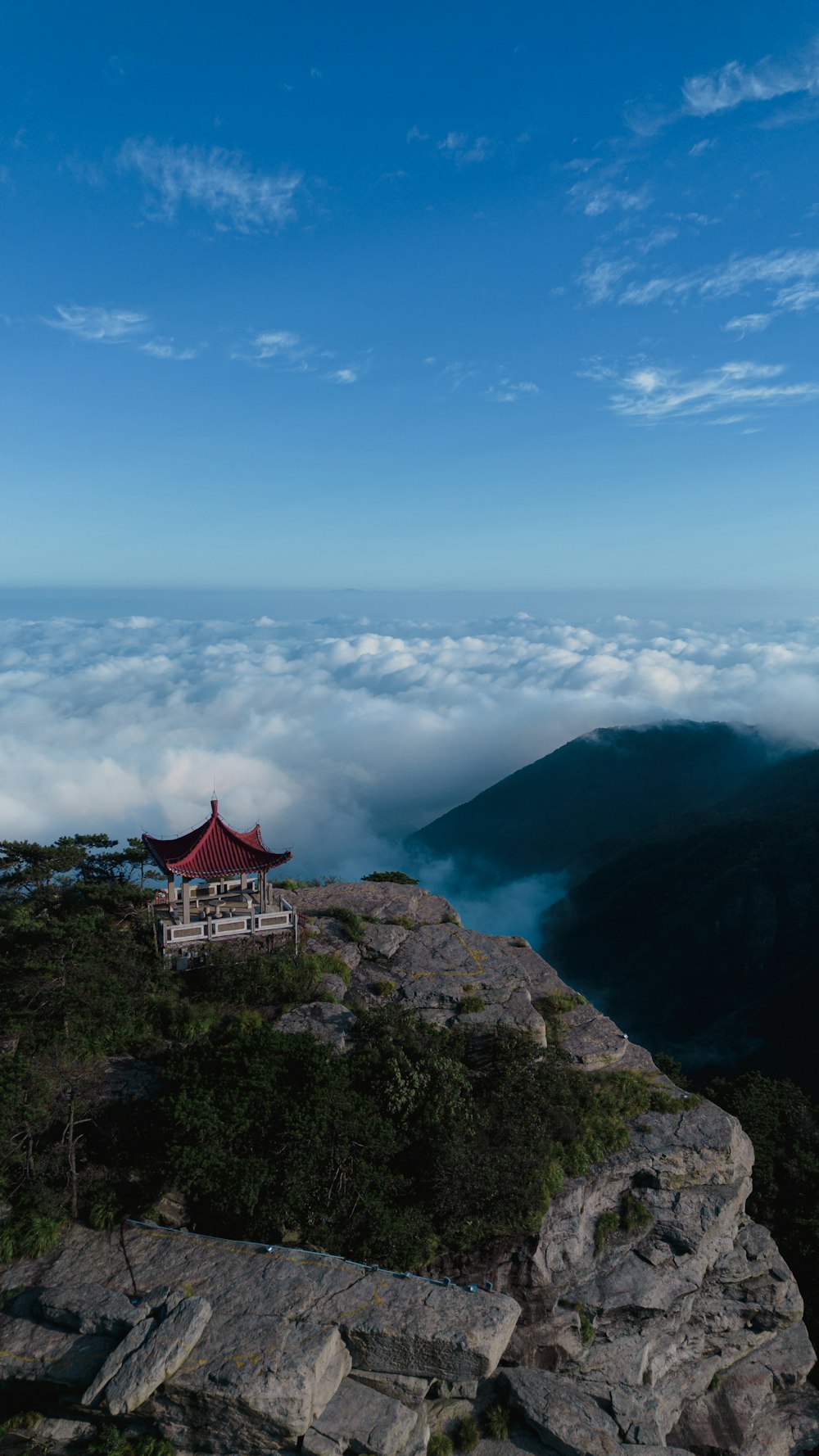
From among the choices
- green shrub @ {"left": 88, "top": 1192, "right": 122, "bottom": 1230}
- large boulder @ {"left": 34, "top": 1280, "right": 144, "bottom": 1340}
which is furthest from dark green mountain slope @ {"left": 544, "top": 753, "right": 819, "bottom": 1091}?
large boulder @ {"left": 34, "top": 1280, "right": 144, "bottom": 1340}

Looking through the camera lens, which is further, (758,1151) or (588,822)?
(588,822)

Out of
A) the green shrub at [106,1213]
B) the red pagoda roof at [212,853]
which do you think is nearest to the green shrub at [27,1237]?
the green shrub at [106,1213]

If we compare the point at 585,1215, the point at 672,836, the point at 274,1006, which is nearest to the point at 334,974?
the point at 274,1006

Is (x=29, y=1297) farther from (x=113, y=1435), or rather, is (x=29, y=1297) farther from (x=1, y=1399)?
(x=113, y=1435)

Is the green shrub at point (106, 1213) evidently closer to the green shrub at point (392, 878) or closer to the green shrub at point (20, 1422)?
the green shrub at point (20, 1422)

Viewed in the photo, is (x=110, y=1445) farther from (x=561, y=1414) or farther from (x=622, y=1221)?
(x=622, y=1221)
